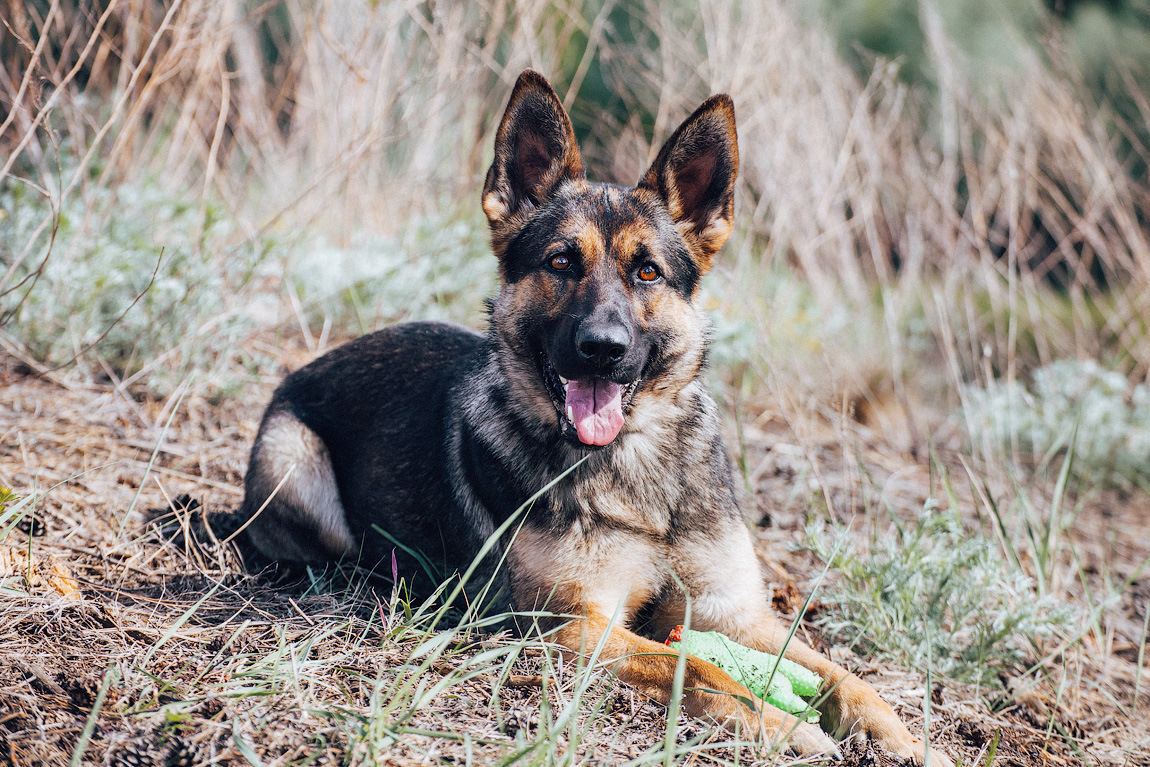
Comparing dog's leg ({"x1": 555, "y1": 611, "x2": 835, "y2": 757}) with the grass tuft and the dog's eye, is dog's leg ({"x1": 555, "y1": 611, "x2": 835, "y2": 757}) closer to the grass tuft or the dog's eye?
the grass tuft

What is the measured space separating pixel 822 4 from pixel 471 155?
6.69 meters

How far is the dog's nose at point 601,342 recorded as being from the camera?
8.47 ft

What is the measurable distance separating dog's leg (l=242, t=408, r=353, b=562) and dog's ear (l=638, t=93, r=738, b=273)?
1.78 meters

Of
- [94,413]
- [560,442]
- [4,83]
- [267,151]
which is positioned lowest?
[94,413]

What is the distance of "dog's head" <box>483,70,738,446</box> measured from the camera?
9.03 feet

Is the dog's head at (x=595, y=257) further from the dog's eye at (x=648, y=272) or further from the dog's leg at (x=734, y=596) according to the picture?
the dog's leg at (x=734, y=596)

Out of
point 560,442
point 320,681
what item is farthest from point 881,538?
point 320,681

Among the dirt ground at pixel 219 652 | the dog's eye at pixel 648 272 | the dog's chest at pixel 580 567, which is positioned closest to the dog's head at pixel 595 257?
the dog's eye at pixel 648 272

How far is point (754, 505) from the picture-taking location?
169 inches

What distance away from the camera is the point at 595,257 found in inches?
115

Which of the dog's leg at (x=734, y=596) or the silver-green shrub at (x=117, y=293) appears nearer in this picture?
the dog's leg at (x=734, y=596)

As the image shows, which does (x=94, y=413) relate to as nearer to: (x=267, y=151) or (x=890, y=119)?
(x=267, y=151)

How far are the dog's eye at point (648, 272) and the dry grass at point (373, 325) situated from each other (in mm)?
940

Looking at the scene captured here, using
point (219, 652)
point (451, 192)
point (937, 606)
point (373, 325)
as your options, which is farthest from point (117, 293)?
point (937, 606)
